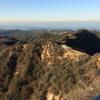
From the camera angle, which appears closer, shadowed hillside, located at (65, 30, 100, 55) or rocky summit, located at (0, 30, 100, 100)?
rocky summit, located at (0, 30, 100, 100)

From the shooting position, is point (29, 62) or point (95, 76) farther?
point (29, 62)

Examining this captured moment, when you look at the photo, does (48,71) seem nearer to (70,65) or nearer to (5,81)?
(70,65)

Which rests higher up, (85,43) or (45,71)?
(45,71)

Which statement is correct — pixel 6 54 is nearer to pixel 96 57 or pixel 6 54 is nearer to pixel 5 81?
pixel 5 81

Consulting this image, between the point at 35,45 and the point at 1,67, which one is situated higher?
the point at 35,45

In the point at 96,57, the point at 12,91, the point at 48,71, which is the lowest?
the point at 12,91

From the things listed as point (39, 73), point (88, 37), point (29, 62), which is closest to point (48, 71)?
point (39, 73)

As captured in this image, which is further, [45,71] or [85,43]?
[85,43]

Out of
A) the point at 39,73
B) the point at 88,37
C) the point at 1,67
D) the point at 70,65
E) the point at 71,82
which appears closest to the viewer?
the point at 71,82

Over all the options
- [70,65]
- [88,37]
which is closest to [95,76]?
[70,65]

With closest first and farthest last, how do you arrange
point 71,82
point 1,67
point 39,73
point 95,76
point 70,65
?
1. point 95,76
2. point 71,82
3. point 70,65
4. point 39,73
5. point 1,67

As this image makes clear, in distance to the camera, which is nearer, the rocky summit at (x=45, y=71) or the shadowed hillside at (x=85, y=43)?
the rocky summit at (x=45, y=71)
